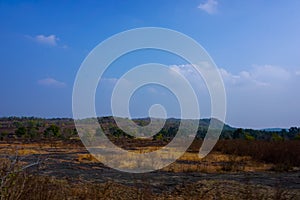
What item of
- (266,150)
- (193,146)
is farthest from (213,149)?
(266,150)

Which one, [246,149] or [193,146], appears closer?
[246,149]

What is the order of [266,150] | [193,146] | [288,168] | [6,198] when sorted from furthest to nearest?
[193,146] → [266,150] → [288,168] → [6,198]

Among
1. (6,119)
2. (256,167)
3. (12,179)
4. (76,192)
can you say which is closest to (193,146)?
(256,167)

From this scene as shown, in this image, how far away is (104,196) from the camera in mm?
6445

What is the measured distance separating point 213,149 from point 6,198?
101 feet

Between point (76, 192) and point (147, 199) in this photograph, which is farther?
point (76, 192)

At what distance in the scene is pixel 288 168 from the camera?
19.8 metres

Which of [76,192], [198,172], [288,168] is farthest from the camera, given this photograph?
[288,168]

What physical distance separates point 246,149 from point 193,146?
29.8 ft

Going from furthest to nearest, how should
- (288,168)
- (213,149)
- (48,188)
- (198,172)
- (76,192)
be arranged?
(213,149)
(288,168)
(198,172)
(76,192)
(48,188)

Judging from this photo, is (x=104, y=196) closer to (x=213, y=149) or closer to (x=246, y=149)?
(x=246, y=149)

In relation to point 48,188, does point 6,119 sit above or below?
above

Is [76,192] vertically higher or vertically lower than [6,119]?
lower

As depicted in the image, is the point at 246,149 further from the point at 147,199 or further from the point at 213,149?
the point at 147,199
